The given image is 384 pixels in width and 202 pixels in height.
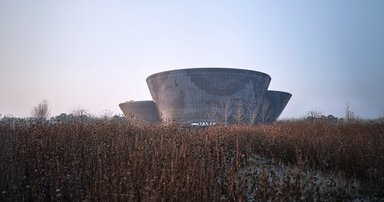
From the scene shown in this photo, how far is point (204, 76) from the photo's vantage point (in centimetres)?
4031

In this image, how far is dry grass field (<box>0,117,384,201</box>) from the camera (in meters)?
3.73

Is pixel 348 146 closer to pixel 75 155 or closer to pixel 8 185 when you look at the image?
pixel 75 155

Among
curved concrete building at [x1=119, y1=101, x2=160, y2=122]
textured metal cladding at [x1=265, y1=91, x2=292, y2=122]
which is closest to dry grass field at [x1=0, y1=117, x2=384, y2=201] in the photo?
textured metal cladding at [x1=265, y1=91, x2=292, y2=122]

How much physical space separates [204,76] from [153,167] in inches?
1429

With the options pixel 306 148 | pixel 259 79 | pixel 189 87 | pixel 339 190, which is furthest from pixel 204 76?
pixel 339 190

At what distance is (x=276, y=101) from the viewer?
47594mm

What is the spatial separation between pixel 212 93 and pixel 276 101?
12968mm

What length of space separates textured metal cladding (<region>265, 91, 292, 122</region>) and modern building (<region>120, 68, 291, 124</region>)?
1.77m

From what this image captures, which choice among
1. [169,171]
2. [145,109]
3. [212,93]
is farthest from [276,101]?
[169,171]

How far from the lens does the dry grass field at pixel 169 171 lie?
3.73 meters

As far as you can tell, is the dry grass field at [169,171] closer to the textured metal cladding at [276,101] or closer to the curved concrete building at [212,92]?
the curved concrete building at [212,92]

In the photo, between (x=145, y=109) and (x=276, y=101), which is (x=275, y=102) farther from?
(x=145, y=109)

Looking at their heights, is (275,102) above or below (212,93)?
below

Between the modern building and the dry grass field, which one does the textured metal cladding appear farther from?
the dry grass field
